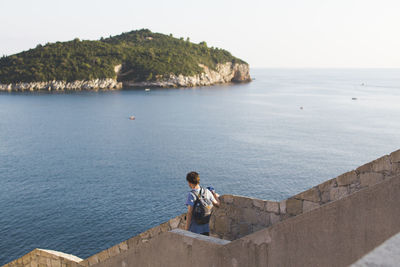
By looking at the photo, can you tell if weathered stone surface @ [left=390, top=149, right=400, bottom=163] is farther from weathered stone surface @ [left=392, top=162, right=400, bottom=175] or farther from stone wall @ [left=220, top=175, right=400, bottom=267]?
stone wall @ [left=220, top=175, right=400, bottom=267]

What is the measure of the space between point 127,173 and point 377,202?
121 ft

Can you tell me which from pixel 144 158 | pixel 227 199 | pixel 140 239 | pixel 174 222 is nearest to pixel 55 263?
pixel 140 239

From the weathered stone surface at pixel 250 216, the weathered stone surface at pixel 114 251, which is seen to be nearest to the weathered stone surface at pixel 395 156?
the weathered stone surface at pixel 250 216

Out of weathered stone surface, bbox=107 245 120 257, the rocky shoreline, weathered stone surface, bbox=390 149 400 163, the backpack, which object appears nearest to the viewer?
weathered stone surface, bbox=390 149 400 163

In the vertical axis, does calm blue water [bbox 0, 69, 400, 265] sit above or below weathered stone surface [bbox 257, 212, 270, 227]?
below

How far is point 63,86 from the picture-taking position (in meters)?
130

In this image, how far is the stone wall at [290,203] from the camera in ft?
17.7

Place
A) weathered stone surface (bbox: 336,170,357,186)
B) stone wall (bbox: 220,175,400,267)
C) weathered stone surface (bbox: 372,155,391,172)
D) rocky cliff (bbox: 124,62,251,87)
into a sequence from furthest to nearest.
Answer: rocky cliff (bbox: 124,62,251,87), weathered stone surface (bbox: 336,170,357,186), weathered stone surface (bbox: 372,155,391,172), stone wall (bbox: 220,175,400,267)

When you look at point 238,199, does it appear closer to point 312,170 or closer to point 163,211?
point 163,211

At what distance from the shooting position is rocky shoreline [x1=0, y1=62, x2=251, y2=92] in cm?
12838

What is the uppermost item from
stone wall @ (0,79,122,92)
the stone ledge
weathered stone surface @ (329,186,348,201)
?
stone wall @ (0,79,122,92)

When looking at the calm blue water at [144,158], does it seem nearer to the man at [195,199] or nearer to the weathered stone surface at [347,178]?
the man at [195,199]

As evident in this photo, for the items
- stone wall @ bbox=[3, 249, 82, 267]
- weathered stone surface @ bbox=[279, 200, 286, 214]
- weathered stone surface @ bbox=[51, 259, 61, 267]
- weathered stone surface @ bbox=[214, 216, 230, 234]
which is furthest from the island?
weathered stone surface @ bbox=[279, 200, 286, 214]

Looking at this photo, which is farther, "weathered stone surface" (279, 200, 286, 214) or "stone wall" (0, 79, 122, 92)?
"stone wall" (0, 79, 122, 92)
